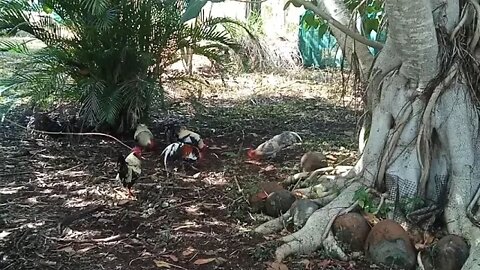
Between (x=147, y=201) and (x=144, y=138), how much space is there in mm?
1713

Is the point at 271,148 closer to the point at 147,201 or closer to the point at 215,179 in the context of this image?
the point at 215,179

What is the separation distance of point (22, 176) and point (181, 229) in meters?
1.90

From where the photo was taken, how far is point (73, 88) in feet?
22.5

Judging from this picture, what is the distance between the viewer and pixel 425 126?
421 centimetres

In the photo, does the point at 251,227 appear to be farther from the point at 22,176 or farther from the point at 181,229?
the point at 22,176

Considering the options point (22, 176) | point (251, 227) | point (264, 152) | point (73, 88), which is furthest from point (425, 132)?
point (73, 88)

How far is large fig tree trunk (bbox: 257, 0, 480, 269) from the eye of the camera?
13.1ft

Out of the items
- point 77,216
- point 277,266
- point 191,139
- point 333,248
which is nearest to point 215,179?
point 191,139

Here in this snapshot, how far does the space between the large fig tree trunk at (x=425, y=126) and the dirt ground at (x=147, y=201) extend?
405mm

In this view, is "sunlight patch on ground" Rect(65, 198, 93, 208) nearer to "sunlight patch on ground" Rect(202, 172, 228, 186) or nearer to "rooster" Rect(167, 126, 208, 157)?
"sunlight patch on ground" Rect(202, 172, 228, 186)

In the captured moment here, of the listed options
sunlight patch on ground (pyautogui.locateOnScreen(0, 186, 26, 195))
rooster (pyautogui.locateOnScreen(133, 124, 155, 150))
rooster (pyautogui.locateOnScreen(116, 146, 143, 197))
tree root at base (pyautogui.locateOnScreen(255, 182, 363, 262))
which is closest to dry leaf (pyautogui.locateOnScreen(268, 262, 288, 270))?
tree root at base (pyautogui.locateOnScreen(255, 182, 363, 262))

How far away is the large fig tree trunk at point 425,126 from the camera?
13.1ft

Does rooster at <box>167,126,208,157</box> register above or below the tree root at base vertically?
above

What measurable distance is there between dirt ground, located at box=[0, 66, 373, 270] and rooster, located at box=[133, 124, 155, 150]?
16 cm
